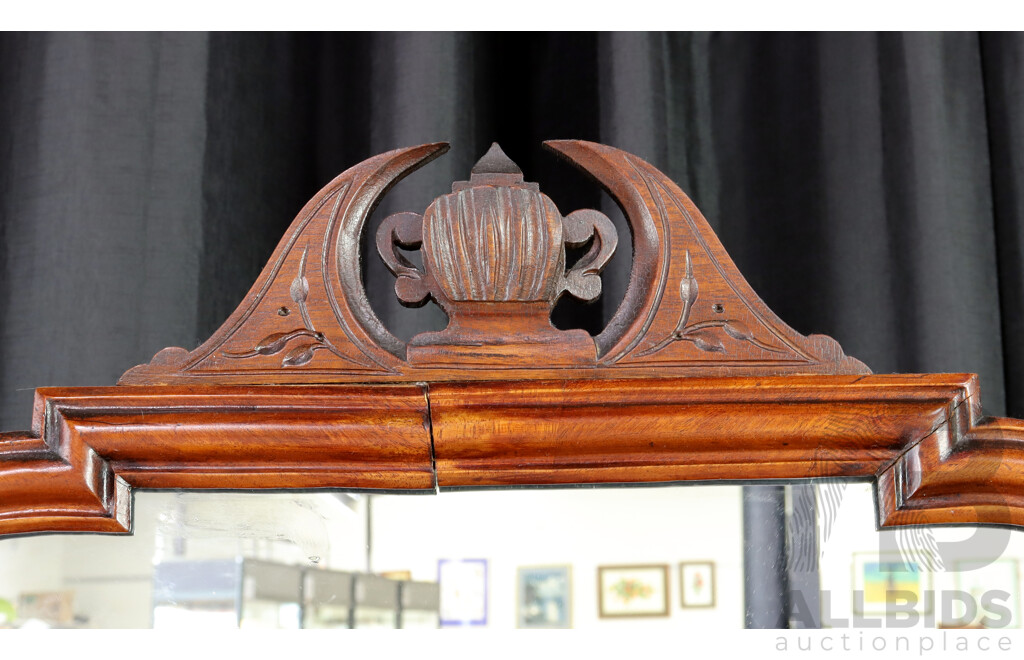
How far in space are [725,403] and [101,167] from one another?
16.4 inches

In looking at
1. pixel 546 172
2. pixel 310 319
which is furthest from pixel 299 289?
pixel 546 172

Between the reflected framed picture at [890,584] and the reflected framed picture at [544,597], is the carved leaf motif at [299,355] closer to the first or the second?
the reflected framed picture at [544,597]

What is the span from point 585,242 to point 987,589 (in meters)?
0.21

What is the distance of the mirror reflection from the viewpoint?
0.39 meters

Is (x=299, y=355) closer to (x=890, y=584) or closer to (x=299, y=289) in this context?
(x=299, y=289)

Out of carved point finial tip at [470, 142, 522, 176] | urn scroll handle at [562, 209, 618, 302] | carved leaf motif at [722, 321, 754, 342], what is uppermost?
carved point finial tip at [470, 142, 522, 176]

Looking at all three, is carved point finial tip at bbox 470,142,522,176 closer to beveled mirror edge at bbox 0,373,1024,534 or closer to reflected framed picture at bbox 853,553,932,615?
beveled mirror edge at bbox 0,373,1024,534

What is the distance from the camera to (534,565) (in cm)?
39

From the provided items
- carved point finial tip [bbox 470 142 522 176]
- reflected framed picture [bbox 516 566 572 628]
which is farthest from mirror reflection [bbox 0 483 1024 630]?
carved point finial tip [bbox 470 142 522 176]

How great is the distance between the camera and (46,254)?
0.59m

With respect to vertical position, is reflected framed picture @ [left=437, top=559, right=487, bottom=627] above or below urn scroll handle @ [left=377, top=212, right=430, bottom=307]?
below

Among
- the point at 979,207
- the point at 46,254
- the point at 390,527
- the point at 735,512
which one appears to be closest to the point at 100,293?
the point at 46,254

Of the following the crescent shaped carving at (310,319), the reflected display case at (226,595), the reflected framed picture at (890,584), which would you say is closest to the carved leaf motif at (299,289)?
the crescent shaped carving at (310,319)
